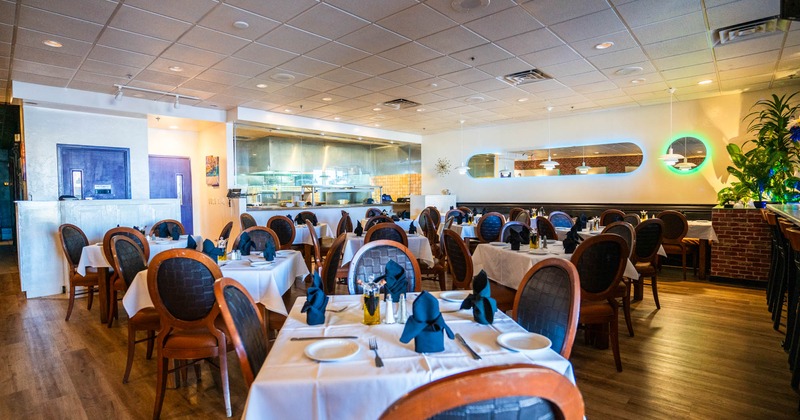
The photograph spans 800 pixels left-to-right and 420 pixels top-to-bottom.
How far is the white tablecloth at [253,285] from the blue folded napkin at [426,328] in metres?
1.80

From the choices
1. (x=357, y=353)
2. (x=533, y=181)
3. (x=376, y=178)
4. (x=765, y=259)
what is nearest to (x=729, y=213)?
(x=765, y=259)

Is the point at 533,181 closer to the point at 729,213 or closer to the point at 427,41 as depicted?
the point at 729,213

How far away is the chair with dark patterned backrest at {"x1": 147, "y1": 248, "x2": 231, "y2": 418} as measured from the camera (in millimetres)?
2547

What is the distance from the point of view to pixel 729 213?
6.50 m

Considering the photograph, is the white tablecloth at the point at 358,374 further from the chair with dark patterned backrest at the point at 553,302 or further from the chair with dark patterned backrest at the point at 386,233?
the chair with dark patterned backrest at the point at 386,233

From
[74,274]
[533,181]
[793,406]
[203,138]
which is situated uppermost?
[203,138]

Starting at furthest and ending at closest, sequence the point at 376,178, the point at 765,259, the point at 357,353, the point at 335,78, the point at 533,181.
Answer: the point at 376,178, the point at 533,181, the point at 335,78, the point at 765,259, the point at 357,353

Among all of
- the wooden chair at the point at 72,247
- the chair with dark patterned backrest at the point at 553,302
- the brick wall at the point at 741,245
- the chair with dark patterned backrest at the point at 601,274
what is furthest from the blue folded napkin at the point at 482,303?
the brick wall at the point at 741,245

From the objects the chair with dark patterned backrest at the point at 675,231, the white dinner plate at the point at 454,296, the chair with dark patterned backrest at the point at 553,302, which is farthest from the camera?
the chair with dark patterned backrest at the point at 675,231

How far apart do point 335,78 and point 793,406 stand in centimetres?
637

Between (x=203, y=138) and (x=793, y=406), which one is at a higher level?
(x=203, y=138)

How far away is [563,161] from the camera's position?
10250 mm

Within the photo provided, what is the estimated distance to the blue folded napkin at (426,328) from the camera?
4.97 ft

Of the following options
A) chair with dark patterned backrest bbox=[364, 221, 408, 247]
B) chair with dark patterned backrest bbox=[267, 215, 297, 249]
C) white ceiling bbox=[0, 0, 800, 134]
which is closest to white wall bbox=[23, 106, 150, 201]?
white ceiling bbox=[0, 0, 800, 134]
